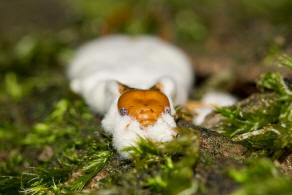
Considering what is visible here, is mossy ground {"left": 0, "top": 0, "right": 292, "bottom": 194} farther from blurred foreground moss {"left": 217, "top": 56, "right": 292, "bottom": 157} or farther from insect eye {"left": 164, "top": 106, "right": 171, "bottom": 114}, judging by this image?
insect eye {"left": 164, "top": 106, "right": 171, "bottom": 114}

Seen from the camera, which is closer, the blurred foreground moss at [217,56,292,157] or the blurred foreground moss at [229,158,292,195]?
the blurred foreground moss at [229,158,292,195]

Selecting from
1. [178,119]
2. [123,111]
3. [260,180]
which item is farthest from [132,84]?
[260,180]

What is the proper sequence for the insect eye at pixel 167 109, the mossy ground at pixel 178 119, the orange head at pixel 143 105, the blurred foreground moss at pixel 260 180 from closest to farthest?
the blurred foreground moss at pixel 260 180 → the mossy ground at pixel 178 119 → the orange head at pixel 143 105 → the insect eye at pixel 167 109

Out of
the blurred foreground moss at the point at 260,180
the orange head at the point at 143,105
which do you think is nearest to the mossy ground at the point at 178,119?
the blurred foreground moss at the point at 260,180

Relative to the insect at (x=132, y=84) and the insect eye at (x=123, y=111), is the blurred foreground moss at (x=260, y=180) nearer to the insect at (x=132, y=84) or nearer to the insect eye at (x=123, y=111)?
the insect at (x=132, y=84)

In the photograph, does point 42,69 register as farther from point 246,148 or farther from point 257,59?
point 246,148

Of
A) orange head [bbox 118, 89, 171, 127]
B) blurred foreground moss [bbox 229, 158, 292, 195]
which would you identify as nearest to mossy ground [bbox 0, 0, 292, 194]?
blurred foreground moss [bbox 229, 158, 292, 195]

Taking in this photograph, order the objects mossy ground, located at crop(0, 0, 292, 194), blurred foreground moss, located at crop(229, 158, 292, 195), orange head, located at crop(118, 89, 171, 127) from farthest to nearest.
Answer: orange head, located at crop(118, 89, 171, 127), mossy ground, located at crop(0, 0, 292, 194), blurred foreground moss, located at crop(229, 158, 292, 195)
